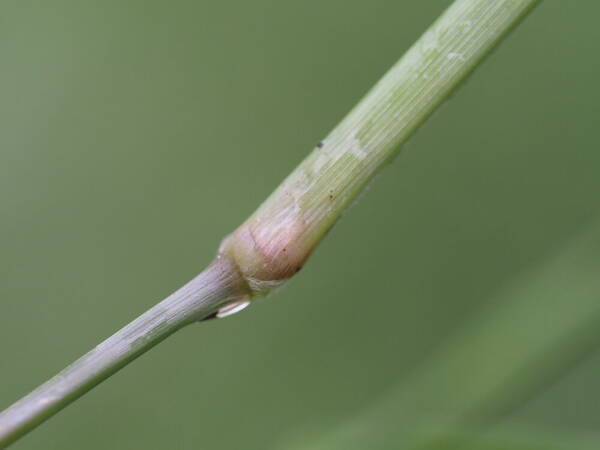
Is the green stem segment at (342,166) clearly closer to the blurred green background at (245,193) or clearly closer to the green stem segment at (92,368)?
the green stem segment at (92,368)

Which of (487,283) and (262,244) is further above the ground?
(487,283)

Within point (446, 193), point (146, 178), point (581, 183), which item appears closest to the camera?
point (581, 183)

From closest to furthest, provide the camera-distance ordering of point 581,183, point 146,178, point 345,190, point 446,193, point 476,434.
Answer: point 345,190, point 476,434, point 581,183, point 446,193, point 146,178

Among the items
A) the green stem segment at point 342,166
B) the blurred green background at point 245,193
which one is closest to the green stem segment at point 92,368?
the green stem segment at point 342,166

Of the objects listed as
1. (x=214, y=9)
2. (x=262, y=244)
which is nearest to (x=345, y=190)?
(x=262, y=244)

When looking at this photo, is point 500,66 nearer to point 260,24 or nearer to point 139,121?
point 260,24

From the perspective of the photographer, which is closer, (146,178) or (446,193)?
(446,193)

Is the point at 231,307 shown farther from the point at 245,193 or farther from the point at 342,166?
the point at 245,193
